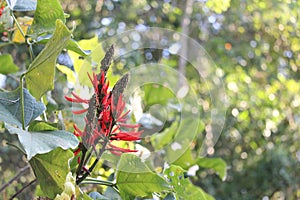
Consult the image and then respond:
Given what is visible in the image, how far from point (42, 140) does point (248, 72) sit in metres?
2.64

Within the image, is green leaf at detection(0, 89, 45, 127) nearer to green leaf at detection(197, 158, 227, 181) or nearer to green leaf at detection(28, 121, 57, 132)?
green leaf at detection(28, 121, 57, 132)

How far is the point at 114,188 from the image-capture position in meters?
0.51

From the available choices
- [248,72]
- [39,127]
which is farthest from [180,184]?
[248,72]

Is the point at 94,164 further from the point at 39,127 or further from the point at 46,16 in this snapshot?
the point at 46,16

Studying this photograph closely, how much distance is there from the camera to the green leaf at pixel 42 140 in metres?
0.38

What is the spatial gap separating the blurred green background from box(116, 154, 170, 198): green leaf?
5.68 feet

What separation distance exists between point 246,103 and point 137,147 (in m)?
2.13

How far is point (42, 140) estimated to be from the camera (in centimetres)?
40

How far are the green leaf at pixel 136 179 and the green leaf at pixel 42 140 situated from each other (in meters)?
0.08

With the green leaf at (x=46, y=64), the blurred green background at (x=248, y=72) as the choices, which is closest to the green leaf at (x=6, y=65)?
the green leaf at (x=46, y=64)

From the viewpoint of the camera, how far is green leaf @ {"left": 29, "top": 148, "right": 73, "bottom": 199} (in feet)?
1.44

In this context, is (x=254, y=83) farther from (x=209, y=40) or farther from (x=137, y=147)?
(x=137, y=147)

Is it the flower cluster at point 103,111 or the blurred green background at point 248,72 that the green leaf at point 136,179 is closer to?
the flower cluster at point 103,111

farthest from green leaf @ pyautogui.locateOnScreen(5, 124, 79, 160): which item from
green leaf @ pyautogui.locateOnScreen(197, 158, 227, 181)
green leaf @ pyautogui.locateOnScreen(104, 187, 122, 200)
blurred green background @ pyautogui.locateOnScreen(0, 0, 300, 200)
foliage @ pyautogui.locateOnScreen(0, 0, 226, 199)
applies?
blurred green background @ pyautogui.locateOnScreen(0, 0, 300, 200)
